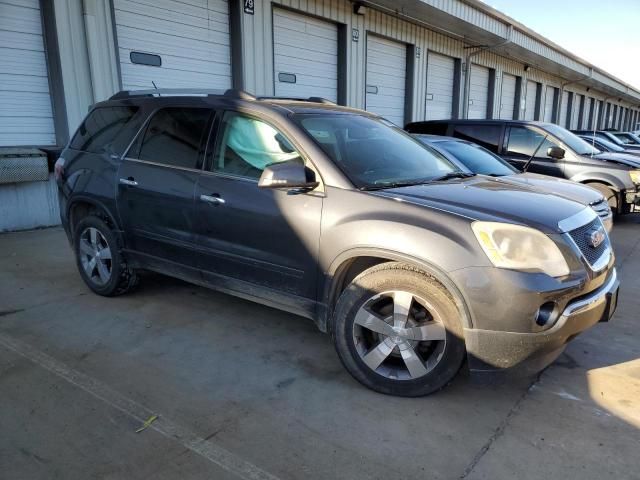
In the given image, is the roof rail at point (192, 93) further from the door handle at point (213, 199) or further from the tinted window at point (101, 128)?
the door handle at point (213, 199)

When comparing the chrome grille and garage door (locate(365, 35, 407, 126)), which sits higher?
garage door (locate(365, 35, 407, 126))

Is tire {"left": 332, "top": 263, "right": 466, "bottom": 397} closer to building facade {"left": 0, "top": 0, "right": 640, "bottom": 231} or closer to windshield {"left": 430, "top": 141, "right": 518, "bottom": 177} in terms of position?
windshield {"left": 430, "top": 141, "right": 518, "bottom": 177}

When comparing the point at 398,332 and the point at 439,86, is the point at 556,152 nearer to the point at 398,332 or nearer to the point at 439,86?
the point at 398,332

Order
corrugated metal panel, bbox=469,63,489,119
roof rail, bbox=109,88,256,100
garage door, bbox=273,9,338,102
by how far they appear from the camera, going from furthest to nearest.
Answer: corrugated metal panel, bbox=469,63,489,119, garage door, bbox=273,9,338,102, roof rail, bbox=109,88,256,100

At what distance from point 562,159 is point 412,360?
6595 millimetres

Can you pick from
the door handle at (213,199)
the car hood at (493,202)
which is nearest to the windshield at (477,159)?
the car hood at (493,202)

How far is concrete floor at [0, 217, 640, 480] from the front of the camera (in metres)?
2.39

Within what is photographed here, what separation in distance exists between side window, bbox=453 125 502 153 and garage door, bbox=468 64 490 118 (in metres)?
10.6

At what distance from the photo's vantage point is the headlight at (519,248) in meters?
2.62

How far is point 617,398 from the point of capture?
3.01 m

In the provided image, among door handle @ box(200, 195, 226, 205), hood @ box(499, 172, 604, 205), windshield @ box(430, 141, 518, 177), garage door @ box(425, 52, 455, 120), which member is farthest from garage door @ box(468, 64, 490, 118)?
door handle @ box(200, 195, 226, 205)

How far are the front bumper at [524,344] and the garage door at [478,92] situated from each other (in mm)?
17143

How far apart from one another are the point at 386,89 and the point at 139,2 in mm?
7623

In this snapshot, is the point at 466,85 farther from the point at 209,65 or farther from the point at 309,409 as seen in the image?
the point at 309,409
